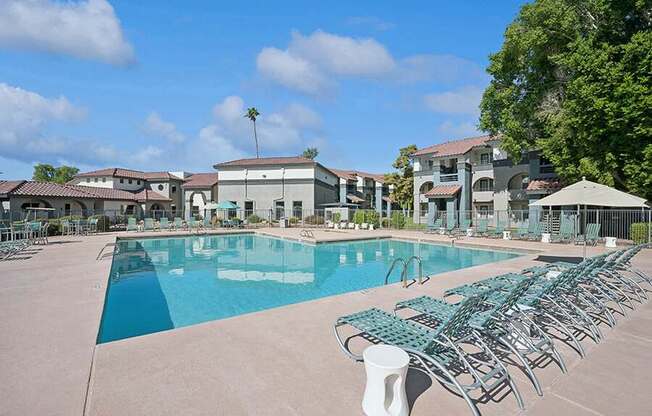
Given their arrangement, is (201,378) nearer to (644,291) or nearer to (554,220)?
(644,291)

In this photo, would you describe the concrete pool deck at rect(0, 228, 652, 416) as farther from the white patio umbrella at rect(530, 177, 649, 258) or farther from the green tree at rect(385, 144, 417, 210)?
the green tree at rect(385, 144, 417, 210)

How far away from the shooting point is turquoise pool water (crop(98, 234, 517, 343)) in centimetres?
722

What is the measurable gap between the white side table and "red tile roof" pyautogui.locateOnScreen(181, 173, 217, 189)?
37.7 m

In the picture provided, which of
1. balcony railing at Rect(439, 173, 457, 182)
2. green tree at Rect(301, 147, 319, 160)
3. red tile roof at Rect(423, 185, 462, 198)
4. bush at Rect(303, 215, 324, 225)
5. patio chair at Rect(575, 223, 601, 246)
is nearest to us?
patio chair at Rect(575, 223, 601, 246)

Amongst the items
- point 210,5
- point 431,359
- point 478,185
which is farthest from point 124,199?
point 431,359

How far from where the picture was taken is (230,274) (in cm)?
1116

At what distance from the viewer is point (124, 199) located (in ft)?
105

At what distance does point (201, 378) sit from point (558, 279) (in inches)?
183

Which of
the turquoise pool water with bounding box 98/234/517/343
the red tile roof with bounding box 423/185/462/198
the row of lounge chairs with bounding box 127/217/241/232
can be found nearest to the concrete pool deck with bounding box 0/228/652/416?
the turquoise pool water with bounding box 98/234/517/343

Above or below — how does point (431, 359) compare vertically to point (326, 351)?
above

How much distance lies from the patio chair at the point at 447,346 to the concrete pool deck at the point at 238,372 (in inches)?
7.7

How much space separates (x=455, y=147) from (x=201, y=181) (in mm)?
29030

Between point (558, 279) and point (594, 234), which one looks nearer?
point (558, 279)

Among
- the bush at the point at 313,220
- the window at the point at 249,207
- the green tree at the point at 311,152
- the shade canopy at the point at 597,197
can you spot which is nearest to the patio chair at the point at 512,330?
the shade canopy at the point at 597,197
